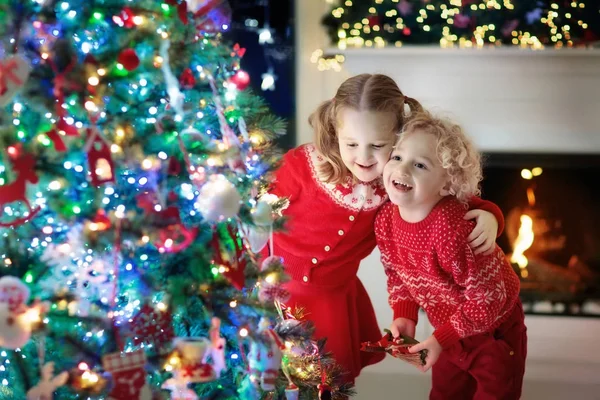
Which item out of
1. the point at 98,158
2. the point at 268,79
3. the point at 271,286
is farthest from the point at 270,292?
the point at 268,79

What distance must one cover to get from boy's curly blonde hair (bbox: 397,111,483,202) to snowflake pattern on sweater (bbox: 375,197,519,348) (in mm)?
54

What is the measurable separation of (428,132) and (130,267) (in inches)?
33.1

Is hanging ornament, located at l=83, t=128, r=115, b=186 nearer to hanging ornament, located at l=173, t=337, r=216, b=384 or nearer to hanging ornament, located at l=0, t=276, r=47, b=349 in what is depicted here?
hanging ornament, located at l=0, t=276, r=47, b=349

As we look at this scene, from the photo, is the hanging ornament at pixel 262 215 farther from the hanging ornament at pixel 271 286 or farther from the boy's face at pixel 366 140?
the boy's face at pixel 366 140

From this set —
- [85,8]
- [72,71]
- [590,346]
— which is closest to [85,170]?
[72,71]

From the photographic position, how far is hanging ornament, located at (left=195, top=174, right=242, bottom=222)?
1255mm

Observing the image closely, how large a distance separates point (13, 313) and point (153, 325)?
285mm

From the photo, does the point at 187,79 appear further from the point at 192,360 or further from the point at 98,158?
the point at 192,360

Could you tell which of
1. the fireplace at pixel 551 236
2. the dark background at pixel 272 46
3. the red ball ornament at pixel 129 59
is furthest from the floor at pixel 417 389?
the red ball ornament at pixel 129 59

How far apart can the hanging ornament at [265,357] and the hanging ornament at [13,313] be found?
1.43 feet

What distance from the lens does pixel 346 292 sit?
2059 mm

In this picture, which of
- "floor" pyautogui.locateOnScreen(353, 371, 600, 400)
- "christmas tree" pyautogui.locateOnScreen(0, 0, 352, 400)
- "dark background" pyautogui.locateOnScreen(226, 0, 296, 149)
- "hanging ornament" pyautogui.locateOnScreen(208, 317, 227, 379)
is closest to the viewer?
"christmas tree" pyautogui.locateOnScreen(0, 0, 352, 400)

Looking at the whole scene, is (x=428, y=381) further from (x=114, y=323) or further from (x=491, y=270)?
(x=114, y=323)

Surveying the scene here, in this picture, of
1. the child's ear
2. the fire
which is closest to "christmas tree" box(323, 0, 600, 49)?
the fire
